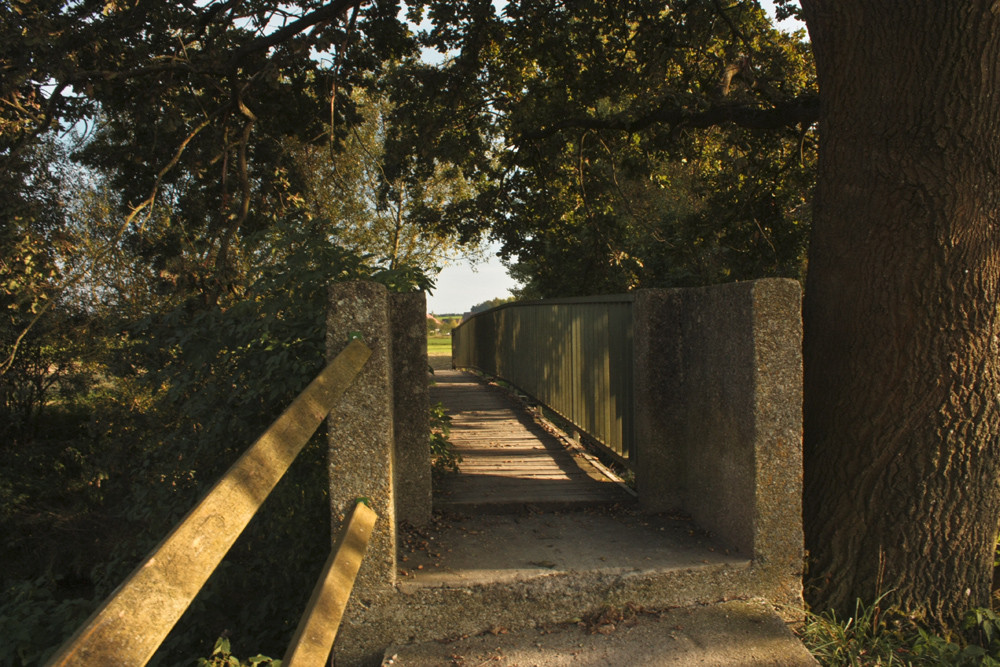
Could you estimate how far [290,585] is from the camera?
14.2ft

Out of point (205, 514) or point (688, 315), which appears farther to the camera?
point (688, 315)

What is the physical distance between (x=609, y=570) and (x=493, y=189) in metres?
10.0

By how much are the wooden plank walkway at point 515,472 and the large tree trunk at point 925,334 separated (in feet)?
5.59

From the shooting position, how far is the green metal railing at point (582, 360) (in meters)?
5.91

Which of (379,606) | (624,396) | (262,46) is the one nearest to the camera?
(379,606)

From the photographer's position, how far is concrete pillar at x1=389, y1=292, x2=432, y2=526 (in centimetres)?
475

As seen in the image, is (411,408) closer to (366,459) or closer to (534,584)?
(366,459)

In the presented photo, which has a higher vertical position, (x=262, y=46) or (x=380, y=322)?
(x=262, y=46)

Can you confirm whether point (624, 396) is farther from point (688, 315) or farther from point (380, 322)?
point (380, 322)

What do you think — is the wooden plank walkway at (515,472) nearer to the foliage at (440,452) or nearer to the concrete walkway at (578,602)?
the foliage at (440,452)

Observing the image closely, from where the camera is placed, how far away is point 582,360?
7.20 meters

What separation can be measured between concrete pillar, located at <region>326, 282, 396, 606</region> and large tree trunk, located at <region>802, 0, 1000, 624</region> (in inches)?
99.7

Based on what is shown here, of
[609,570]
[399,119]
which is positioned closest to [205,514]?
[609,570]

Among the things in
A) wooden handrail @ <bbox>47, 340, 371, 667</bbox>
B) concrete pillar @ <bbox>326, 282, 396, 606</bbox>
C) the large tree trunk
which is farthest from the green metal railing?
wooden handrail @ <bbox>47, 340, 371, 667</bbox>
